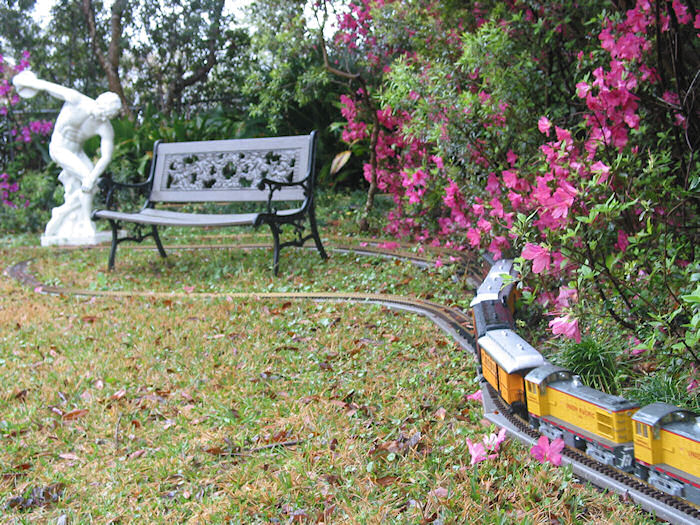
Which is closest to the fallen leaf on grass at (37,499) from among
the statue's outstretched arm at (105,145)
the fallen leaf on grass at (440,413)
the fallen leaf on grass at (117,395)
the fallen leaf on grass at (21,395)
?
the fallen leaf on grass at (117,395)

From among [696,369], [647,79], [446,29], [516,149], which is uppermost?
[446,29]

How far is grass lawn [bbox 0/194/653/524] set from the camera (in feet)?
5.48

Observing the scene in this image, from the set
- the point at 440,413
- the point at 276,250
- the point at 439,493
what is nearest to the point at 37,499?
the point at 439,493

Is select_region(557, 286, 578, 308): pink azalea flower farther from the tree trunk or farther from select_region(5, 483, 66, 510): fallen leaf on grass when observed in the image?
the tree trunk

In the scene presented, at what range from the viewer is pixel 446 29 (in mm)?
4539

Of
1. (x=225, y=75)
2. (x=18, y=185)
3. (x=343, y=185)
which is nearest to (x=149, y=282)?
(x=343, y=185)

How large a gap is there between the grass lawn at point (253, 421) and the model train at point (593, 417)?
0.11 meters

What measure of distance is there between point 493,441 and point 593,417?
0.34m

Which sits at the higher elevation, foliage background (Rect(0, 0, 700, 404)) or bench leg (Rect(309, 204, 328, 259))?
foliage background (Rect(0, 0, 700, 404))

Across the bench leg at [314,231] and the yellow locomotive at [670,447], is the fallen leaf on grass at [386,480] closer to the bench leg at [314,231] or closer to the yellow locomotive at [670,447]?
the yellow locomotive at [670,447]

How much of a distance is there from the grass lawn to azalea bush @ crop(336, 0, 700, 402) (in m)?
0.49

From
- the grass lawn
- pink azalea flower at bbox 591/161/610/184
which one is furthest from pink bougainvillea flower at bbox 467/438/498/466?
pink azalea flower at bbox 591/161/610/184

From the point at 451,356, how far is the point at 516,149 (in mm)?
1415

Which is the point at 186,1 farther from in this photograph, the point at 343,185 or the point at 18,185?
the point at 343,185
